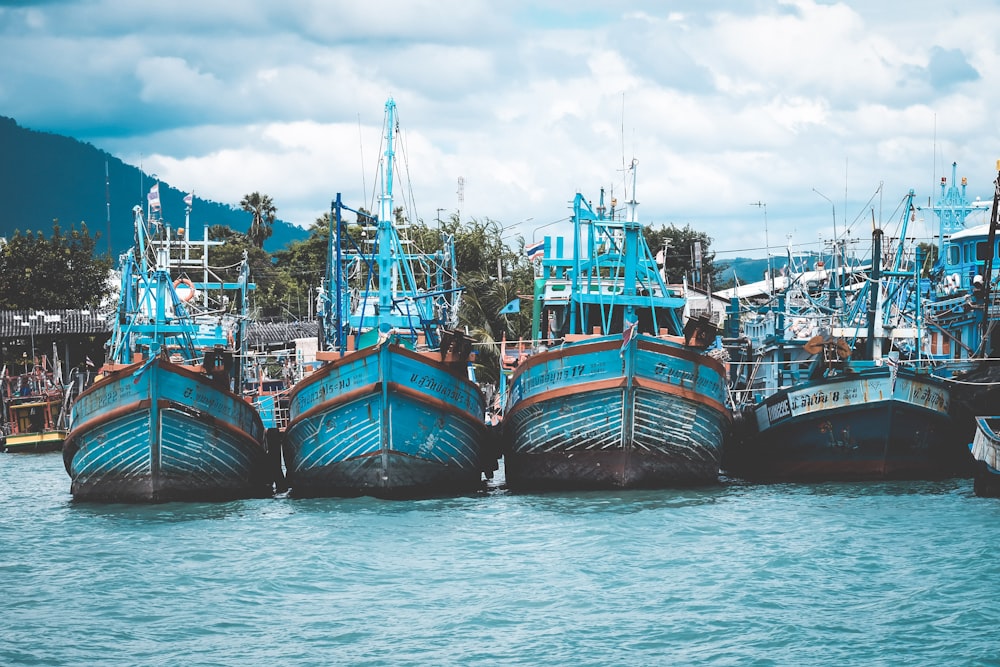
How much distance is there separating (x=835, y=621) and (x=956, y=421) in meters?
14.7

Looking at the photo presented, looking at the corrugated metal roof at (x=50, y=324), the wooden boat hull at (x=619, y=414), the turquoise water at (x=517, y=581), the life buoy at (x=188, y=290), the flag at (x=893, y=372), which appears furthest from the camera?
the corrugated metal roof at (x=50, y=324)

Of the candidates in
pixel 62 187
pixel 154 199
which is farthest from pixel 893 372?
pixel 62 187

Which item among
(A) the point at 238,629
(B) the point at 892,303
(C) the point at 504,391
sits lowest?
(A) the point at 238,629

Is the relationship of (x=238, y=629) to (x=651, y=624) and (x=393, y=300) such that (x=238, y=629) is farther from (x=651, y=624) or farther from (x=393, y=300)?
(x=393, y=300)

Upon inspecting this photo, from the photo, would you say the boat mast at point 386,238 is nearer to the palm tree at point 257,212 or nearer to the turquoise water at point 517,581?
the turquoise water at point 517,581

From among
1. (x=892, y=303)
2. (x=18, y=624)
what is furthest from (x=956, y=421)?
(x=18, y=624)

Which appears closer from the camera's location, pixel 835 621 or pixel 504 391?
pixel 835 621

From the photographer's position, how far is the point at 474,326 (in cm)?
5553

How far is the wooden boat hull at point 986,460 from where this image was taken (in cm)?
2464

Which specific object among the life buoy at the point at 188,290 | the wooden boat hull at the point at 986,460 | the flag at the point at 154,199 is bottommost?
the wooden boat hull at the point at 986,460

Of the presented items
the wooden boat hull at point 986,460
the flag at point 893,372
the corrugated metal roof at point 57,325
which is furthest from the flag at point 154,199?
the wooden boat hull at point 986,460

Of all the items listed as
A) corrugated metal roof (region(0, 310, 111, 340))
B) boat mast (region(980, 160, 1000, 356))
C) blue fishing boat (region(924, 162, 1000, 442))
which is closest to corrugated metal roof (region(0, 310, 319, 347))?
corrugated metal roof (region(0, 310, 111, 340))

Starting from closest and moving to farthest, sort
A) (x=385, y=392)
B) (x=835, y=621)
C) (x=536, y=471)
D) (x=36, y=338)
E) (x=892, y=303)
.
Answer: (x=835, y=621) → (x=385, y=392) → (x=536, y=471) → (x=892, y=303) → (x=36, y=338)

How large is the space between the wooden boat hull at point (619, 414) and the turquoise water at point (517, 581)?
0.65 m
